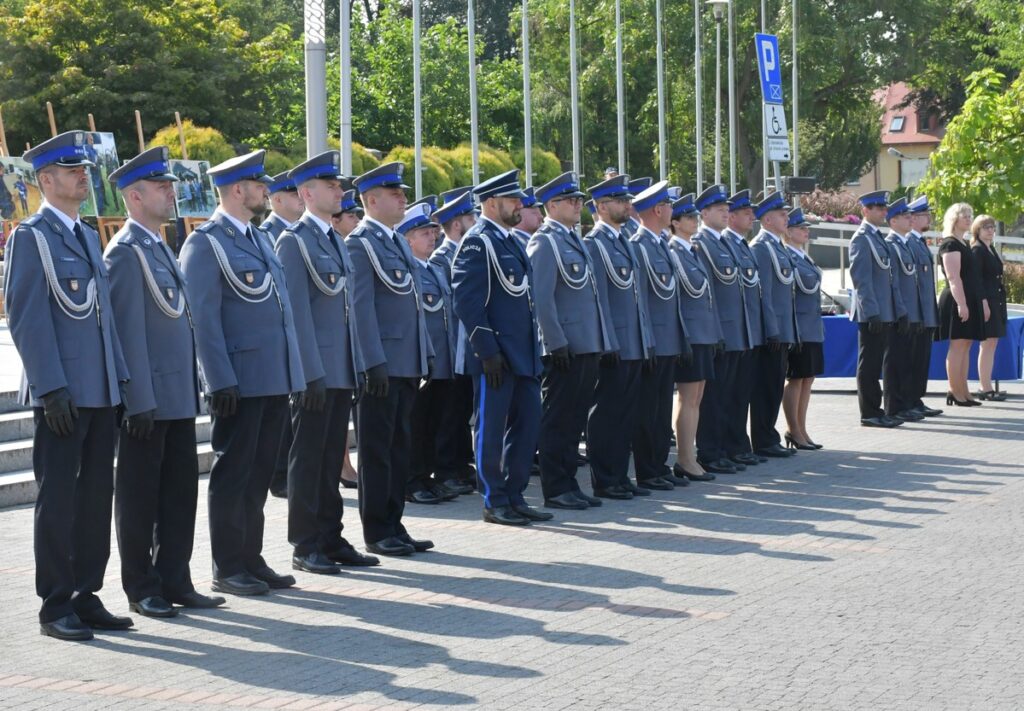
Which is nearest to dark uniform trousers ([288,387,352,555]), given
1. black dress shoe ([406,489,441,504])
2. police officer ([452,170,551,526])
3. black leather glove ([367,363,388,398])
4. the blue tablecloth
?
black leather glove ([367,363,388,398])

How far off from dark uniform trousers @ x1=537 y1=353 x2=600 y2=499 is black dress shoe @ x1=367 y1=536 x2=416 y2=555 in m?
1.91

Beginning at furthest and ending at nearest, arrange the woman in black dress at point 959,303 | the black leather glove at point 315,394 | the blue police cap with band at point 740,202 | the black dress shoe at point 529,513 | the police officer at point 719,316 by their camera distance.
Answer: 1. the woman in black dress at point 959,303
2. the blue police cap with band at point 740,202
3. the police officer at point 719,316
4. the black dress shoe at point 529,513
5. the black leather glove at point 315,394

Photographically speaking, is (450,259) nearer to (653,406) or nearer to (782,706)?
(653,406)

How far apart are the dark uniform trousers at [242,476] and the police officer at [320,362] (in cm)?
37

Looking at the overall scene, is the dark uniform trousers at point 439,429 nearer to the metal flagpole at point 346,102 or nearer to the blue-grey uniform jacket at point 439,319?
the blue-grey uniform jacket at point 439,319

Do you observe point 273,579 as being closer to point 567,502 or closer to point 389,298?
point 389,298

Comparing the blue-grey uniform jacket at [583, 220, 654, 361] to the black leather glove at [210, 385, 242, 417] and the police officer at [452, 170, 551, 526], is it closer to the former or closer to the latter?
the police officer at [452, 170, 551, 526]

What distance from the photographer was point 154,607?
25.4 feet

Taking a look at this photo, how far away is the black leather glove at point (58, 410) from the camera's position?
709 centimetres

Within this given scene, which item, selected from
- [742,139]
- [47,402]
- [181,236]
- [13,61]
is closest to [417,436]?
[47,402]

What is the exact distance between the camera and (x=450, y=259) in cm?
1251

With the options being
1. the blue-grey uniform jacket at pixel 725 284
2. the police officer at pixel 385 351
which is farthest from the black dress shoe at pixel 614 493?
the police officer at pixel 385 351

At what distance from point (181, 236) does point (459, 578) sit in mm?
17361

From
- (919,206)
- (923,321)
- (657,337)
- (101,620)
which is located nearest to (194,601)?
(101,620)
